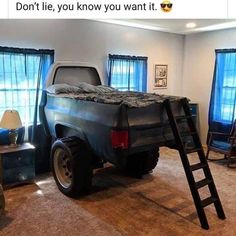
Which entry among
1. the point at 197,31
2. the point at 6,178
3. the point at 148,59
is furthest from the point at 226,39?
the point at 6,178

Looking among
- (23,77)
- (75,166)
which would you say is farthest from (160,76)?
(75,166)

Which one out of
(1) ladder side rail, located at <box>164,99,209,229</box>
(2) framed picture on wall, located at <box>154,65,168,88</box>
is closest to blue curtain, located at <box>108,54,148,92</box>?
(2) framed picture on wall, located at <box>154,65,168,88</box>

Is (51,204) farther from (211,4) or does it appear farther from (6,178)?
(211,4)

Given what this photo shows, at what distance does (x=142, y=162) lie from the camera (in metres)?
4.35

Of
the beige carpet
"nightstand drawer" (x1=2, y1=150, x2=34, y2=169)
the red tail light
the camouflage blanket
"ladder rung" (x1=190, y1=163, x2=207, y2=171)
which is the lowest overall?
the beige carpet

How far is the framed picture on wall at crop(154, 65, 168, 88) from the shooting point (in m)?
6.32

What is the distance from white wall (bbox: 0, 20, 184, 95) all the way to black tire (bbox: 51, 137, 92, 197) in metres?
1.87

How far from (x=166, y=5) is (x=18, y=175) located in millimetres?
2990

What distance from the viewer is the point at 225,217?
314 centimetres

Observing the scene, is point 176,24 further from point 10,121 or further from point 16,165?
point 16,165

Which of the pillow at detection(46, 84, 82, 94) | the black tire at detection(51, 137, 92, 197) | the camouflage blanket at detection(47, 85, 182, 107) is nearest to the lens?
the camouflage blanket at detection(47, 85, 182, 107)

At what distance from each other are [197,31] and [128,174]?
12.2ft

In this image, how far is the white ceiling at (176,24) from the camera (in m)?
5.01

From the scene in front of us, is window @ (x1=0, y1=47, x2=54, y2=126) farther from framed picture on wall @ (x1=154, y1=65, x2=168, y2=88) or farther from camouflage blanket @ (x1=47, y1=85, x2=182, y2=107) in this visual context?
framed picture on wall @ (x1=154, y1=65, x2=168, y2=88)
